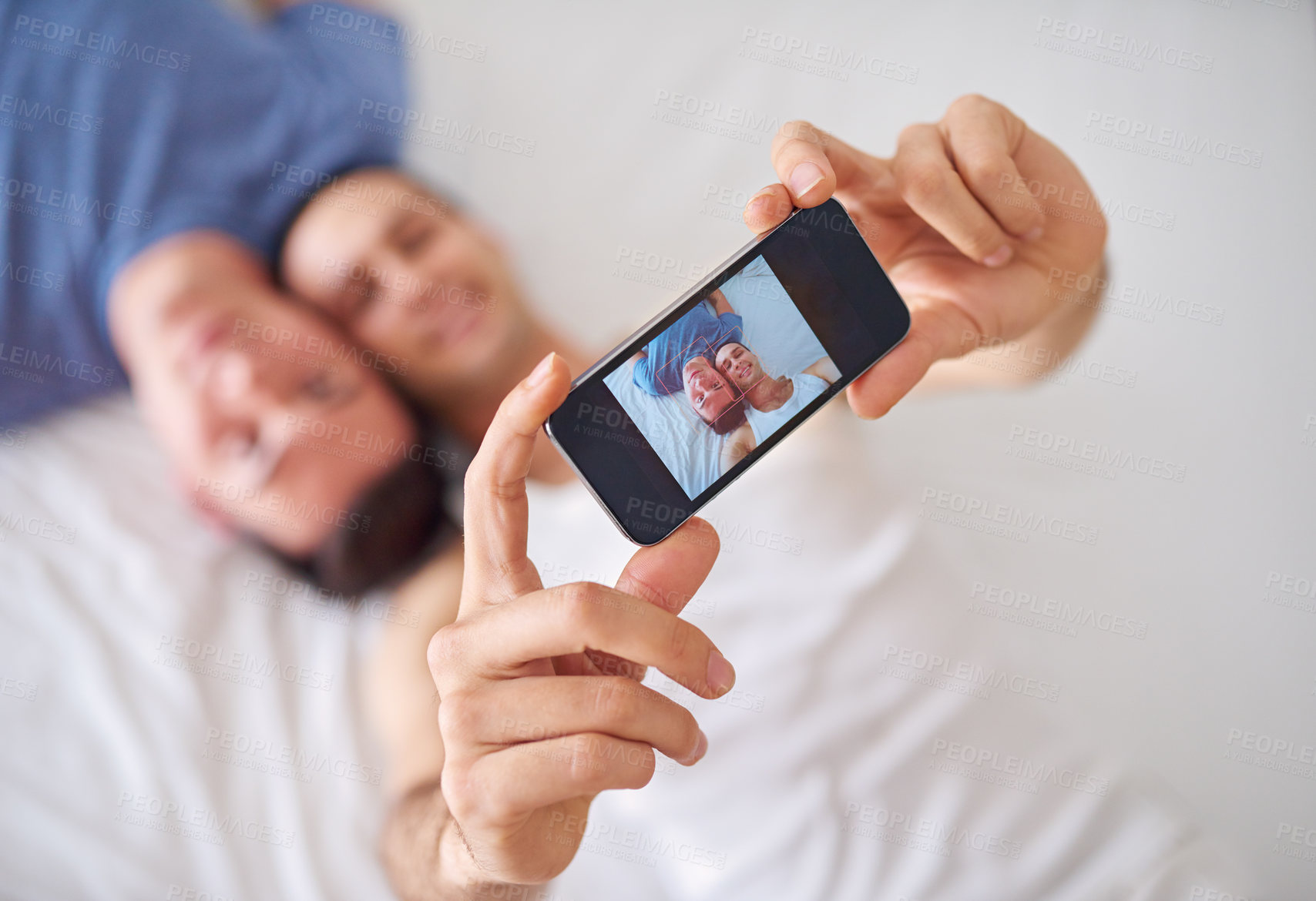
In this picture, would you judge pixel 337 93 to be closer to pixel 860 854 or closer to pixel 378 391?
pixel 378 391

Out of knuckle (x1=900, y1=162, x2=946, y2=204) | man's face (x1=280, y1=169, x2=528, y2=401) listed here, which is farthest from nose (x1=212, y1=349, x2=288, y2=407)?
knuckle (x1=900, y1=162, x2=946, y2=204)

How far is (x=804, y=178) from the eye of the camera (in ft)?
1.87

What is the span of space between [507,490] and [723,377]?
0.61 feet

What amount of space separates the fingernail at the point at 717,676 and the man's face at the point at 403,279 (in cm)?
78

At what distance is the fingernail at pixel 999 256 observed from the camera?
2.37 ft

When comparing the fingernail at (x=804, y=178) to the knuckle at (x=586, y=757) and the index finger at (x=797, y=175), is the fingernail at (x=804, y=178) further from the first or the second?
the knuckle at (x=586, y=757)

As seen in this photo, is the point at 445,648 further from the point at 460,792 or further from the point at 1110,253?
the point at 1110,253

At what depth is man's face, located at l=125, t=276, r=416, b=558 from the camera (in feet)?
3.47

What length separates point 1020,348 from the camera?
1002 mm

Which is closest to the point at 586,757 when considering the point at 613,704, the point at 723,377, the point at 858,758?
the point at 613,704

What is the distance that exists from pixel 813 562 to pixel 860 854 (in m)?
0.35

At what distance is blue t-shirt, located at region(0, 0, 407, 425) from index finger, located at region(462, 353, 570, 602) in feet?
2.88

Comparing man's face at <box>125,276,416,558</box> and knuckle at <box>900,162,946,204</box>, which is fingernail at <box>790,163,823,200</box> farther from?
man's face at <box>125,276,416,558</box>

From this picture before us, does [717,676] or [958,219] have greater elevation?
[958,219]
